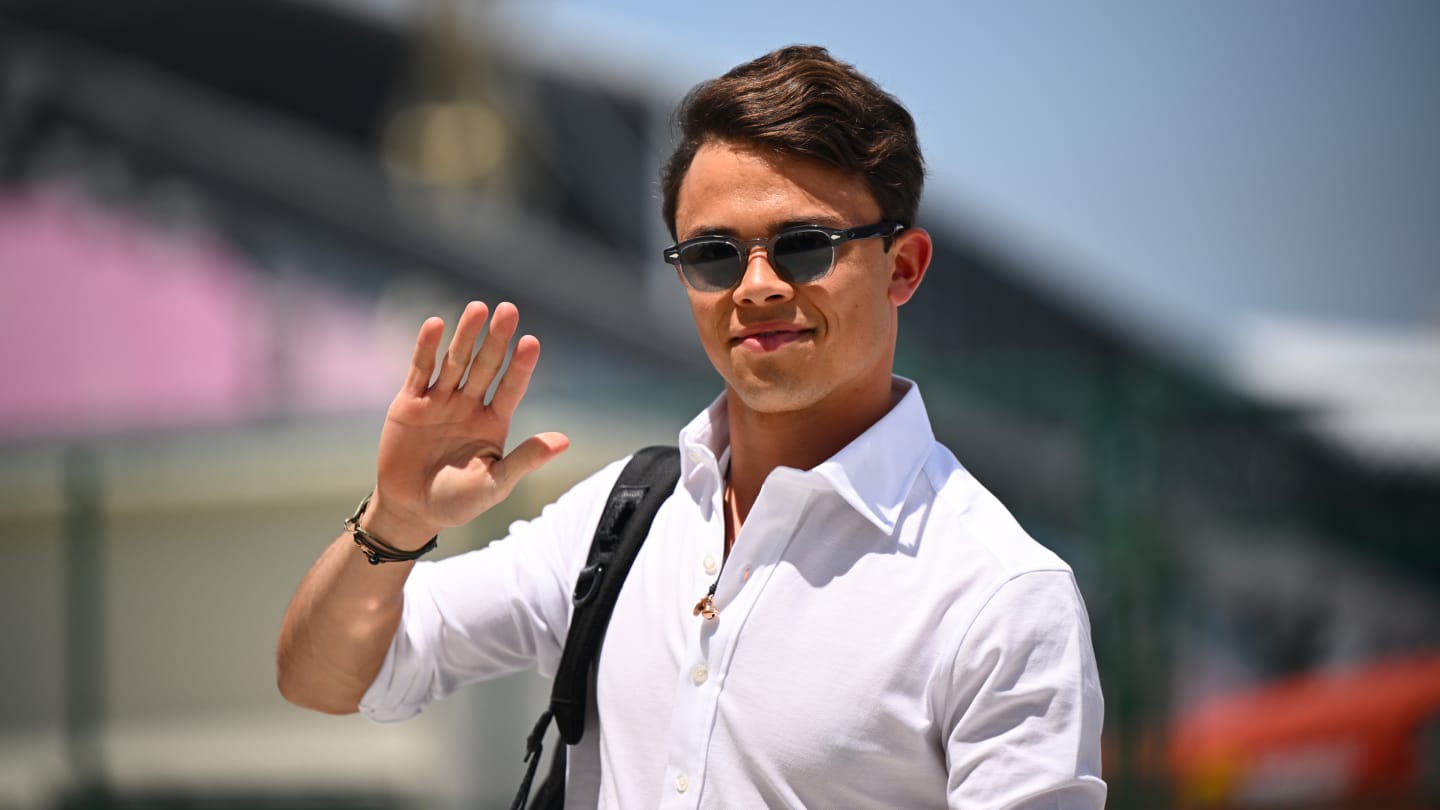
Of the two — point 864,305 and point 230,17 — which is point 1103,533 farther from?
point 230,17

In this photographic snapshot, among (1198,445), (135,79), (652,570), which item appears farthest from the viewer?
(135,79)

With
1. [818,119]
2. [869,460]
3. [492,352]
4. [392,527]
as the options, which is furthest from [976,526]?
[392,527]

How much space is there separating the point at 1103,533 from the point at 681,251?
3.55m

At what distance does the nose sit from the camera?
168 centimetres

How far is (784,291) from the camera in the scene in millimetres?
1682

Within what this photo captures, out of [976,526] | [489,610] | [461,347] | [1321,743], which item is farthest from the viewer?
[1321,743]

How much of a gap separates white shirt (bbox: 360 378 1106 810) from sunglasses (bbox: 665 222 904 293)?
0.73 ft

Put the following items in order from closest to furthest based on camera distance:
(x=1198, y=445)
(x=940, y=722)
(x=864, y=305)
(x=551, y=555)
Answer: (x=940, y=722)
(x=864, y=305)
(x=551, y=555)
(x=1198, y=445)

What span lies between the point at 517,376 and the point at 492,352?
0.04 meters

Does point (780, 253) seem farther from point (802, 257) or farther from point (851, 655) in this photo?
point (851, 655)

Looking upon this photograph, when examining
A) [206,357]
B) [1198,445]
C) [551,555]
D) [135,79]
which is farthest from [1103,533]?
[135,79]

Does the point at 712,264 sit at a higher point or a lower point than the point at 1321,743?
higher

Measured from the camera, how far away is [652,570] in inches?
73.0

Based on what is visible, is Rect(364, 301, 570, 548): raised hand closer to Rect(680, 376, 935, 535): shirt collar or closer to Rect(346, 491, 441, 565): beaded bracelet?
Rect(346, 491, 441, 565): beaded bracelet
